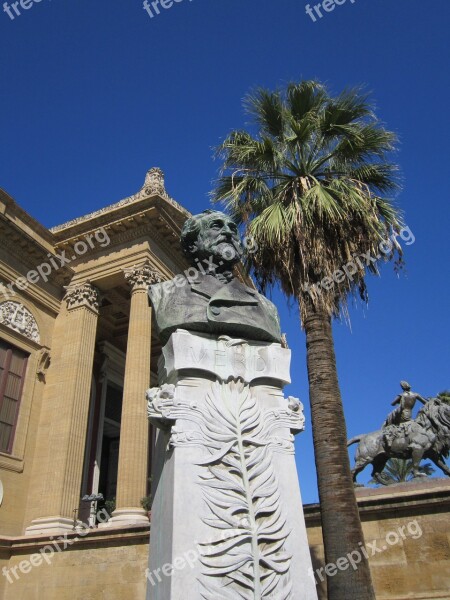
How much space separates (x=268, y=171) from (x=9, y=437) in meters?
14.5

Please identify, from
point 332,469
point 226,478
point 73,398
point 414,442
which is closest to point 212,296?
point 226,478

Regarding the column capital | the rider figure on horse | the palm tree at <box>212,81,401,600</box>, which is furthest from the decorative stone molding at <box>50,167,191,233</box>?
the rider figure on horse

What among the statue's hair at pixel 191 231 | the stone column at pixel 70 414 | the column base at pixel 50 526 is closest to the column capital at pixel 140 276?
the stone column at pixel 70 414

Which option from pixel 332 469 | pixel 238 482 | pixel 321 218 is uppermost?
pixel 321 218

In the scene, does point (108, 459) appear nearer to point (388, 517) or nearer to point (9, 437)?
point (9, 437)

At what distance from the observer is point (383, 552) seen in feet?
32.8

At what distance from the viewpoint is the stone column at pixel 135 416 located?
1762 centimetres

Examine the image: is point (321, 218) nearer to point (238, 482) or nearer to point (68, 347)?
point (238, 482)

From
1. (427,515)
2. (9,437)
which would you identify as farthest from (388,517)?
(9,437)

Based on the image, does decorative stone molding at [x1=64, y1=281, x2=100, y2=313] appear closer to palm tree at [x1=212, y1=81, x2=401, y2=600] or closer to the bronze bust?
palm tree at [x1=212, y1=81, x2=401, y2=600]

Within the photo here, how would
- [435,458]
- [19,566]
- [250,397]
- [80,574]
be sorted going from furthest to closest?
1. [19,566]
2. [80,574]
3. [435,458]
4. [250,397]

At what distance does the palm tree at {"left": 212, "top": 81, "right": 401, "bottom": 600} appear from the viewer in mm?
8648

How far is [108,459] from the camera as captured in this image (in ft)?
92.3

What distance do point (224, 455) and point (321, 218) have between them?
7.55m
